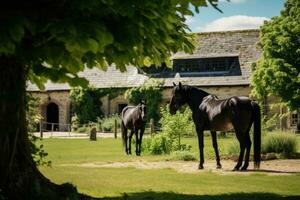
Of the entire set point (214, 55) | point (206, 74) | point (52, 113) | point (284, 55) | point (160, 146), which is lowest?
point (160, 146)

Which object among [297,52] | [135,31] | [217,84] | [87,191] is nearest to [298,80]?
[297,52]

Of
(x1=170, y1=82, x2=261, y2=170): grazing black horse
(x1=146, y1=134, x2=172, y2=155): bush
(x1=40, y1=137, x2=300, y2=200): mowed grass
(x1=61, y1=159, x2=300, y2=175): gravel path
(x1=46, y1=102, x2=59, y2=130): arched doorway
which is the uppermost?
(x1=46, y1=102, x2=59, y2=130): arched doorway

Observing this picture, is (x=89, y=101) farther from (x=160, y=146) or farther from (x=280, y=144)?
(x=280, y=144)

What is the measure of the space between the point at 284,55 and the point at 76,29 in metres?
21.1

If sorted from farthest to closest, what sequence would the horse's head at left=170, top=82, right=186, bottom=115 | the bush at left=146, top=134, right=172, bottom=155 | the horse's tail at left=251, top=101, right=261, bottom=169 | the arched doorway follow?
the arched doorway < the bush at left=146, top=134, right=172, bottom=155 < the horse's head at left=170, top=82, right=186, bottom=115 < the horse's tail at left=251, top=101, right=261, bottom=169

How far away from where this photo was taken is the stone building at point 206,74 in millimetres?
34094

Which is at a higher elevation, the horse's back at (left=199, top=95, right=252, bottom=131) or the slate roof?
the slate roof

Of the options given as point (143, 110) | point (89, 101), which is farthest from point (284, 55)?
point (89, 101)

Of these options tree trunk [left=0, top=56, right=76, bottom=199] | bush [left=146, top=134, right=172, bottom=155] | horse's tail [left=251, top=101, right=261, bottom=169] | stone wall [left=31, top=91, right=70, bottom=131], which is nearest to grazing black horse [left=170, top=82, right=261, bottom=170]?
horse's tail [left=251, top=101, right=261, bottom=169]

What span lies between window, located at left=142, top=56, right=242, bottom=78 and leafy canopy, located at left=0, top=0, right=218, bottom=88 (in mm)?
29860

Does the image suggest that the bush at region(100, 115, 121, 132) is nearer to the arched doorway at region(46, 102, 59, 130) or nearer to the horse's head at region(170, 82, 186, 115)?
the arched doorway at region(46, 102, 59, 130)

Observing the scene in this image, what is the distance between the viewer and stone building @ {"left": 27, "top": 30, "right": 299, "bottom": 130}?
3409 cm

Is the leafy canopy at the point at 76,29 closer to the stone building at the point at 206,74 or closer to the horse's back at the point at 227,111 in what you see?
the horse's back at the point at 227,111

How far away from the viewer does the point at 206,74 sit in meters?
35.7
